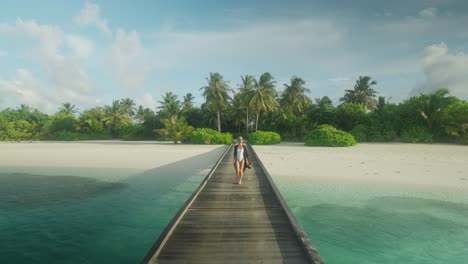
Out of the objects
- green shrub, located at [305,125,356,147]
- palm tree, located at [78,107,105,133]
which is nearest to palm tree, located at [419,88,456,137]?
green shrub, located at [305,125,356,147]

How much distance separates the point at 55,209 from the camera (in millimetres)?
7930

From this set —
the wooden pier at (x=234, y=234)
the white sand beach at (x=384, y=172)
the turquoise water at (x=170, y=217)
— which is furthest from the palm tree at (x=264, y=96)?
the wooden pier at (x=234, y=234)

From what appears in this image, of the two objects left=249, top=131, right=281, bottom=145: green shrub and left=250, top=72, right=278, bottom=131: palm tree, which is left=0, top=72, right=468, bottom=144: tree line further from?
left=249, top=131, right=281, bottom=145: green shrub

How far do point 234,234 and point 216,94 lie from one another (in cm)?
4273

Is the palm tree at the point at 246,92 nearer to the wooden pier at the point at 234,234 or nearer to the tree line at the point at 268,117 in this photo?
the tree line at the point at 268,117

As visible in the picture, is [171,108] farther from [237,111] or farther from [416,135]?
[416,135]

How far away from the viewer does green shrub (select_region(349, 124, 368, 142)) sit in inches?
1357

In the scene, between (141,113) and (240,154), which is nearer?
(240,154)

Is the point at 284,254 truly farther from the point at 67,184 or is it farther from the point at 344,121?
the point at 344,121

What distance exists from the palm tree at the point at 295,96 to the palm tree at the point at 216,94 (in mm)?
12394

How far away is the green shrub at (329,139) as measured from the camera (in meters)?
26.7

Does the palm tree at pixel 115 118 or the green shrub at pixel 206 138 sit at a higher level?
the palm tree at pixel 115 118

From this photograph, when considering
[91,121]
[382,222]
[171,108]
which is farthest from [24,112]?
[382,222]

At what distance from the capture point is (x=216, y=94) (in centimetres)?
4591
